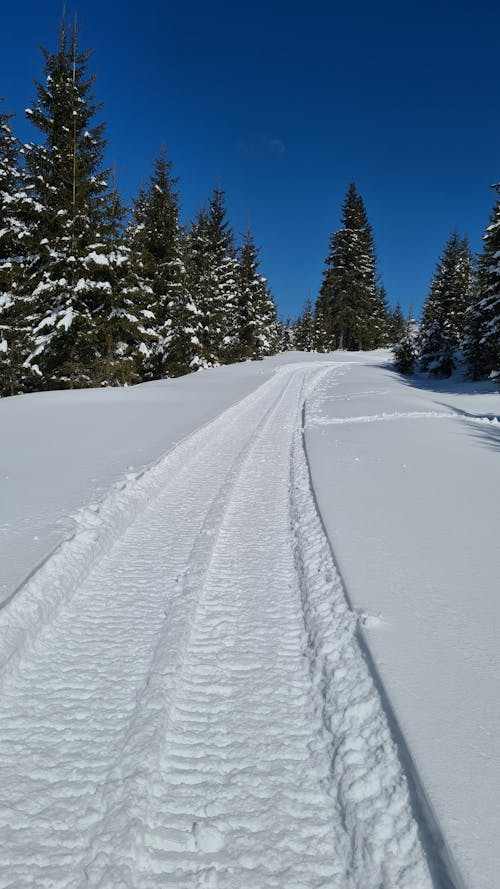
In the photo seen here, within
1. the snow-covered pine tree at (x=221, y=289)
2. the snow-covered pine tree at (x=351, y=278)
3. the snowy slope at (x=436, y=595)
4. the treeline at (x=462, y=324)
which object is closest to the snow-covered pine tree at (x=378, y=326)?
the snow-covered pine tree at (x=351, y=278)

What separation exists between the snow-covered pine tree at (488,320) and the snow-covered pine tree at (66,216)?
53.5ft

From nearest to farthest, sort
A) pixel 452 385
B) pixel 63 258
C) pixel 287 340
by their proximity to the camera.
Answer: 1. pixel 63 258
2. pixel 452 385
3. pixel 287 340

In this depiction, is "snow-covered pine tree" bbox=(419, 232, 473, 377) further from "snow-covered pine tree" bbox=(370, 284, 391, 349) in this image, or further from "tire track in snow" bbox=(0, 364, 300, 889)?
"tire track in snow" bbox=(0, 364, 300, 889)

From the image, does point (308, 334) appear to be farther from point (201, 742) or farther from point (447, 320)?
point (201, 742)

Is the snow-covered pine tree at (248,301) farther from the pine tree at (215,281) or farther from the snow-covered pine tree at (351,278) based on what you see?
the snow-covered pine tree at (351,278)

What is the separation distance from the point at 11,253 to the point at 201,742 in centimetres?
1882

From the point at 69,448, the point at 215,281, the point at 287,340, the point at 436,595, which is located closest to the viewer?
the point at 436,595

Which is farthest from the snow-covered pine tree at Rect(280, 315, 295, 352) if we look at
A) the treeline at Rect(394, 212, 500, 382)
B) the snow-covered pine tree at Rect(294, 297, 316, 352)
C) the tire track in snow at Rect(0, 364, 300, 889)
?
the tire track in snow at Rect(0, 364, 300, 889)

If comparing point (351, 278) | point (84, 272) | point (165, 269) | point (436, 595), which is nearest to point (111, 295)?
point (84, 272)

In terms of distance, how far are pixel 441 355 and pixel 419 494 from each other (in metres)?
25.3

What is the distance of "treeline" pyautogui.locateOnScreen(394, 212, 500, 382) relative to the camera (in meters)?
20.4

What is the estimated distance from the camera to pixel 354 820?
190 centimetres

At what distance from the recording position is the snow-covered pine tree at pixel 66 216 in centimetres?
1591

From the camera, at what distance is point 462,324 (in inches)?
1174
